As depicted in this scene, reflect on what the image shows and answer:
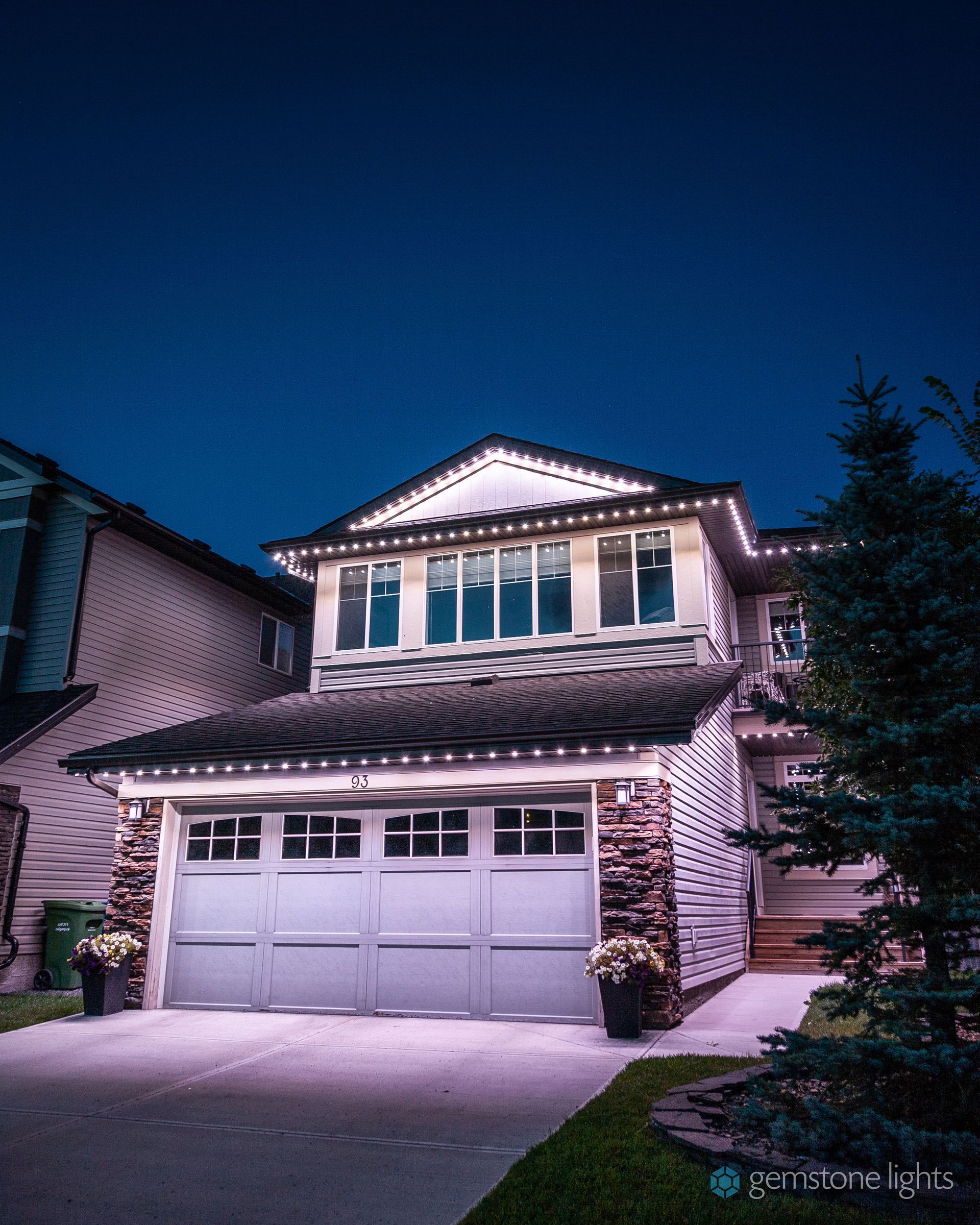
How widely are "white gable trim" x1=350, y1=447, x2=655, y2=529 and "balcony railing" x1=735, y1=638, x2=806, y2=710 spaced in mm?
3717

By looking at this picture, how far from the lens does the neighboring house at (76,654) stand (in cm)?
1281

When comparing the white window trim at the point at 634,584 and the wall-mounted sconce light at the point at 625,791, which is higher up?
the white window trim at the point at 634,584

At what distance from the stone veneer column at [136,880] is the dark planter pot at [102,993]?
0.94 ft

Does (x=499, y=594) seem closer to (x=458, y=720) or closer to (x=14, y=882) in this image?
(x=458, y=720)

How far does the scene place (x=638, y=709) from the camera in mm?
9273

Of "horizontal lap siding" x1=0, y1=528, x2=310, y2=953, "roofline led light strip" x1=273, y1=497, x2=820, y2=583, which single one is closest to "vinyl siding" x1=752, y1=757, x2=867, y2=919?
"roofline led light strip" x1=273, y1=497, x2=820, y2=583

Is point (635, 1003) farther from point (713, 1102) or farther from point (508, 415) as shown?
point (508, 415)

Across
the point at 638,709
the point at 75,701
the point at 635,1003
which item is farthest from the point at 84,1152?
the point at 75,701

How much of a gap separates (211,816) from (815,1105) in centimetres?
842

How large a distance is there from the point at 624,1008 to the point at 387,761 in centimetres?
349

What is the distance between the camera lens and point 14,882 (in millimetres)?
12453

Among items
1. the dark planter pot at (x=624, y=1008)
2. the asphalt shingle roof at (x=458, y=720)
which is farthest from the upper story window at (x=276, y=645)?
the dark planter pot at (x=624, y=1008)

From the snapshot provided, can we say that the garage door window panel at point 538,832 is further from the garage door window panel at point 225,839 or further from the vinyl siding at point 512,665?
the vinyl siding at point 512,665

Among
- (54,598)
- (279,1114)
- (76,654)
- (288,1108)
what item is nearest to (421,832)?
A: (288,1108)
